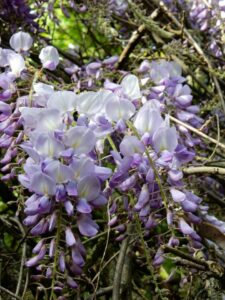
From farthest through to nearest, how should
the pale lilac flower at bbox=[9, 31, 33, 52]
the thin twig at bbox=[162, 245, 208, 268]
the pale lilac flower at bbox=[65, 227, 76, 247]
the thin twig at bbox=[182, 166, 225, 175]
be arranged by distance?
the pale lilac flower at bbox=[9, 31, 33, 52]
the thin twig at bbox=[182, 166, 225, 175]
the thin twig at bbox=[162, 245, 208, 268]
the pale lilac flower at bbox=[65, 227, 76, 247]

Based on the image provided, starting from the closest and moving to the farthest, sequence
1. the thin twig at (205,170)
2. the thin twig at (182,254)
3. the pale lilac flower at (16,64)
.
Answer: the thin twig at (182,254), the thin twig at (205,170), the pale lilac flower at (16,64)

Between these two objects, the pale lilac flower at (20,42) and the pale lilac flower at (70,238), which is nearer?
the pale lilac flower at (70,238)

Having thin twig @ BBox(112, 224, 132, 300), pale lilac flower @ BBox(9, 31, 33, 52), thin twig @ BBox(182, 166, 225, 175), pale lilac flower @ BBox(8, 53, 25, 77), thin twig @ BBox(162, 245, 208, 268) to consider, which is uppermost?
pale lilac flower @ BBox(8, 53, 25, 77)

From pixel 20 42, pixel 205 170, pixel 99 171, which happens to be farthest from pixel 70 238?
pixel 20 42

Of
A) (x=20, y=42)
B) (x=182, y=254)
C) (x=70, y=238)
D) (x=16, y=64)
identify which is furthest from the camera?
(x=20, y=42)

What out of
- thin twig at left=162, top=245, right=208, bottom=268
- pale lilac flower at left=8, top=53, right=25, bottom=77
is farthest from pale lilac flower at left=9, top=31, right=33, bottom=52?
thin twig at left=162, top=245, right=208, bottom=268

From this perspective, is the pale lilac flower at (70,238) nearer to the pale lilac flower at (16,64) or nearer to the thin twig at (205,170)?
the thin twig at (205,170)

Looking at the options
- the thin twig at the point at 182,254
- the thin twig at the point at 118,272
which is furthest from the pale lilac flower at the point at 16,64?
the thin twig at the point at 182,254

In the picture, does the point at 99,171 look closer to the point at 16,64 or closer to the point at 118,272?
the point at 118,272

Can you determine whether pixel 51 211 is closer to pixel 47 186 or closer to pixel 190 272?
pixel 47 186

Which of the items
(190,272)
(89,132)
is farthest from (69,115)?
(190,272)

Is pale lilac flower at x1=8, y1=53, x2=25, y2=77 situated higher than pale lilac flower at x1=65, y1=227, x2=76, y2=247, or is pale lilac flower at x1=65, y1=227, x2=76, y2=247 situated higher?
pale lilac flower at x1=8, y1=53, x2=25, y2=77

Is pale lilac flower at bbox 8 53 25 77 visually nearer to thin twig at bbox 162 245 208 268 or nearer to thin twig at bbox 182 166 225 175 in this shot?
thin twig at bbox 182 166 225 175
